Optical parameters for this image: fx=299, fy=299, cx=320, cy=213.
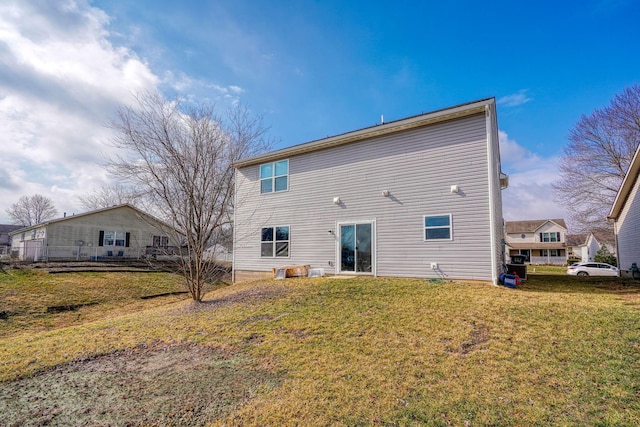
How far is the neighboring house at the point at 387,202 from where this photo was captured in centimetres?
912

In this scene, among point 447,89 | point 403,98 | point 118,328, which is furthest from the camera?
point 403,98

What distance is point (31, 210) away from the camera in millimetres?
48406

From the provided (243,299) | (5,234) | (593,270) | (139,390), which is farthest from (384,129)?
(5,234)

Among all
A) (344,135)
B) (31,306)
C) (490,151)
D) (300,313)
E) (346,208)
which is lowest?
(31,306)

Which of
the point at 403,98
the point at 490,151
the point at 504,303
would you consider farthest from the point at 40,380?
the point at 403,98

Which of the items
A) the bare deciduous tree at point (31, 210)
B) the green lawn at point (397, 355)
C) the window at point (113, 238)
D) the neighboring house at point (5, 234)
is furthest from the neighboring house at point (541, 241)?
the bare deciduous tree at point (31, 210)

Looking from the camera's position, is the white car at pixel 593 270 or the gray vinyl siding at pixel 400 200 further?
the white car at pixel 593 270

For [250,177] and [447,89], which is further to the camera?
[250,177]

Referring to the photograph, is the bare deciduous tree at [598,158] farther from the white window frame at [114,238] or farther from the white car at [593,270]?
the white window frame at [114,238]

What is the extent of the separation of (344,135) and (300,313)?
7.30 metres

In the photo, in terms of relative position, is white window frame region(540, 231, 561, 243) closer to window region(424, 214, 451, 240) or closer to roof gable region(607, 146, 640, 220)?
roof gable region(607, 146, 640, 220)

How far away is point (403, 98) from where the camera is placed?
13984 millimetres

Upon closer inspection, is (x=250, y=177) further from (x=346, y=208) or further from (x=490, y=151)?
(x=490, y=151)

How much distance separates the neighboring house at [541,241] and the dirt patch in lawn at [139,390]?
4533 centimetres
